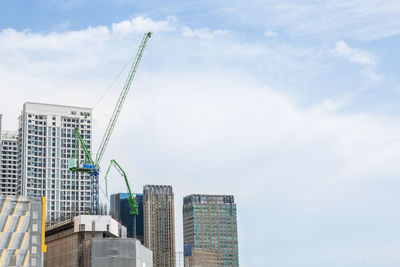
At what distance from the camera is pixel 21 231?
180 m

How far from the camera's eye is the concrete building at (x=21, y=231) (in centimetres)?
17700

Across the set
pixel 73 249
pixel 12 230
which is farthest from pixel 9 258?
pixel 73 249

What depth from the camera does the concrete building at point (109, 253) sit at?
632 feet

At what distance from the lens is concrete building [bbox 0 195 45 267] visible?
177 metres

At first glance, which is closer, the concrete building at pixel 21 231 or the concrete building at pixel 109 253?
the concrete building at pixel 21 231

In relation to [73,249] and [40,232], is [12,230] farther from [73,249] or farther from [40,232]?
[73,249]

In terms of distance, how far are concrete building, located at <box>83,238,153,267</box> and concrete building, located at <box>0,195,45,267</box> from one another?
15493 millimetres

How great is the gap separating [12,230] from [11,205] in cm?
687

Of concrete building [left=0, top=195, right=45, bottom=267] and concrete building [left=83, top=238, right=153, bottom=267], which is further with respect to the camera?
concrete building [left=83, top=238, right=153, bottom=267]

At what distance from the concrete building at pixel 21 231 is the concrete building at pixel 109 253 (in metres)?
15.5

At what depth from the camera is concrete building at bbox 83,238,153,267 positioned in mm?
192625

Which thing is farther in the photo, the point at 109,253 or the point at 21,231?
the point at 109,253

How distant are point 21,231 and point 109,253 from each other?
27.6 metres

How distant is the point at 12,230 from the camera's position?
17900 cm
